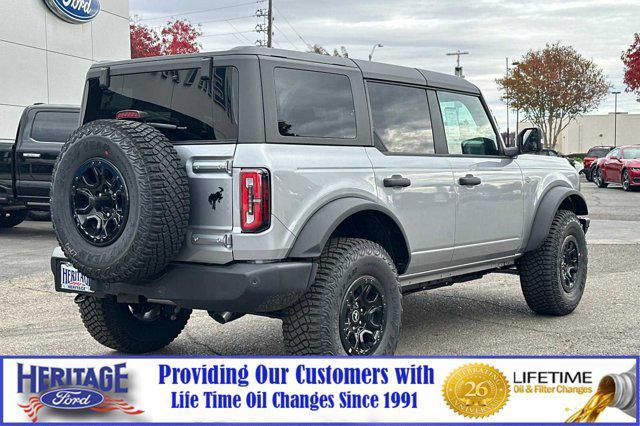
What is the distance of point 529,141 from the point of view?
654 centimetres

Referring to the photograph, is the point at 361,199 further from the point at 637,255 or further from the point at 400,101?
the point at 637,255

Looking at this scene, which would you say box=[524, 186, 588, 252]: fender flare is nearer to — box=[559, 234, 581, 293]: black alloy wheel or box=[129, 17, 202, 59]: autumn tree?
box=[559, 234, 581, 293]: black alloy wheel

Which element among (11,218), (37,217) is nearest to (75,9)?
(37,217)

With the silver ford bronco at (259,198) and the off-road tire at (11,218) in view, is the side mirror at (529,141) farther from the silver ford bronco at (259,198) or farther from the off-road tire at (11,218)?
the off-road tire at (11,218)

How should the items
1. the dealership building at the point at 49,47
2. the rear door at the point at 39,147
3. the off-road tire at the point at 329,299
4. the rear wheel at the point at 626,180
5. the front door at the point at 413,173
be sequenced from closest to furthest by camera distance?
the off-road tire at the point at 329,299, the front door at the point at 413,173, the rear door at the point at 39,147, the dealership building at the point at 49,47, the rear wheel at the point at 626,180

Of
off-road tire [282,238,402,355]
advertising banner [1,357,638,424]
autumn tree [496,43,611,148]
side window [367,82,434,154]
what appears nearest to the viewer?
advertising banner [1,357,638,424]

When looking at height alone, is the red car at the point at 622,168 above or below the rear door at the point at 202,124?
below

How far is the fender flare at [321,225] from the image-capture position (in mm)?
4469

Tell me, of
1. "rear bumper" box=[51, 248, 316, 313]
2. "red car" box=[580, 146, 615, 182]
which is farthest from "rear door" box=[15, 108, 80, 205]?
"red car" box=[580, 146, 615, 182]

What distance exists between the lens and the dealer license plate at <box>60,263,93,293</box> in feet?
15.9

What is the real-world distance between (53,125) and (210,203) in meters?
9.12

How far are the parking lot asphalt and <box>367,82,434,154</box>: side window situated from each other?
1.46m

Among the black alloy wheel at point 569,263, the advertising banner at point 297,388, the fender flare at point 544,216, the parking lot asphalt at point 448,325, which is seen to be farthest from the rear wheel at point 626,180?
the advertising banner at point 297,388

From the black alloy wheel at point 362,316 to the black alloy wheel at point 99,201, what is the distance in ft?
4.36
